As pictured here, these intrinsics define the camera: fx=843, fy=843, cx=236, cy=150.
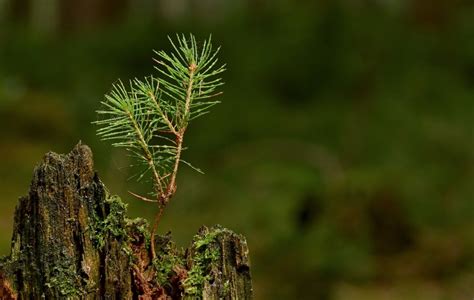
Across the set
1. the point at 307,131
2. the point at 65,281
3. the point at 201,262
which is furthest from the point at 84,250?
the point at 307,131

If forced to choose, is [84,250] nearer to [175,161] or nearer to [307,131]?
[175,161]

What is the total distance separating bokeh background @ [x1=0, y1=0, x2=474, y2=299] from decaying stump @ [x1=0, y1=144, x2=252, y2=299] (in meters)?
4.44

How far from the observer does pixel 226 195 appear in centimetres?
992

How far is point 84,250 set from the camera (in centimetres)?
265

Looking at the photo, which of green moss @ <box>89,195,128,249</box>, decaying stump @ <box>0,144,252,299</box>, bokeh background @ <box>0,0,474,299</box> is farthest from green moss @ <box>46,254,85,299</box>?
bokeh background @ <box>0,0,474,299</box>

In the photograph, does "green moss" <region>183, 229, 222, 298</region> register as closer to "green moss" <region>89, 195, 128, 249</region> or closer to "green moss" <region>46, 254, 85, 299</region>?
"green moss" <region>89, 195, 128, 249</region>

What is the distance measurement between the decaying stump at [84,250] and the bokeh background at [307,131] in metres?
4.44

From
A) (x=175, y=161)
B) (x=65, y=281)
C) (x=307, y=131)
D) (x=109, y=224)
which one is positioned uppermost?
(x=307, y=131)

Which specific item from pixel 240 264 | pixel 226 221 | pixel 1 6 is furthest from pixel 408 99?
pixel 1 6

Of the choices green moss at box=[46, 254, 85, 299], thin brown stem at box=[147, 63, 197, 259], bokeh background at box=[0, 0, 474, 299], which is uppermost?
bokeh background at box=[0, 0, 474, 299]

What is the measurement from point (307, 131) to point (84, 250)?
8.42 meters

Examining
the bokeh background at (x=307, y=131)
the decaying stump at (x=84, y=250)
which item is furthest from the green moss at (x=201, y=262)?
the bokeh background at (x=307, y=131)

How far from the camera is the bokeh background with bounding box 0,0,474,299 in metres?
8.15

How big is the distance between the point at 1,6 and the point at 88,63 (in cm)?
730
